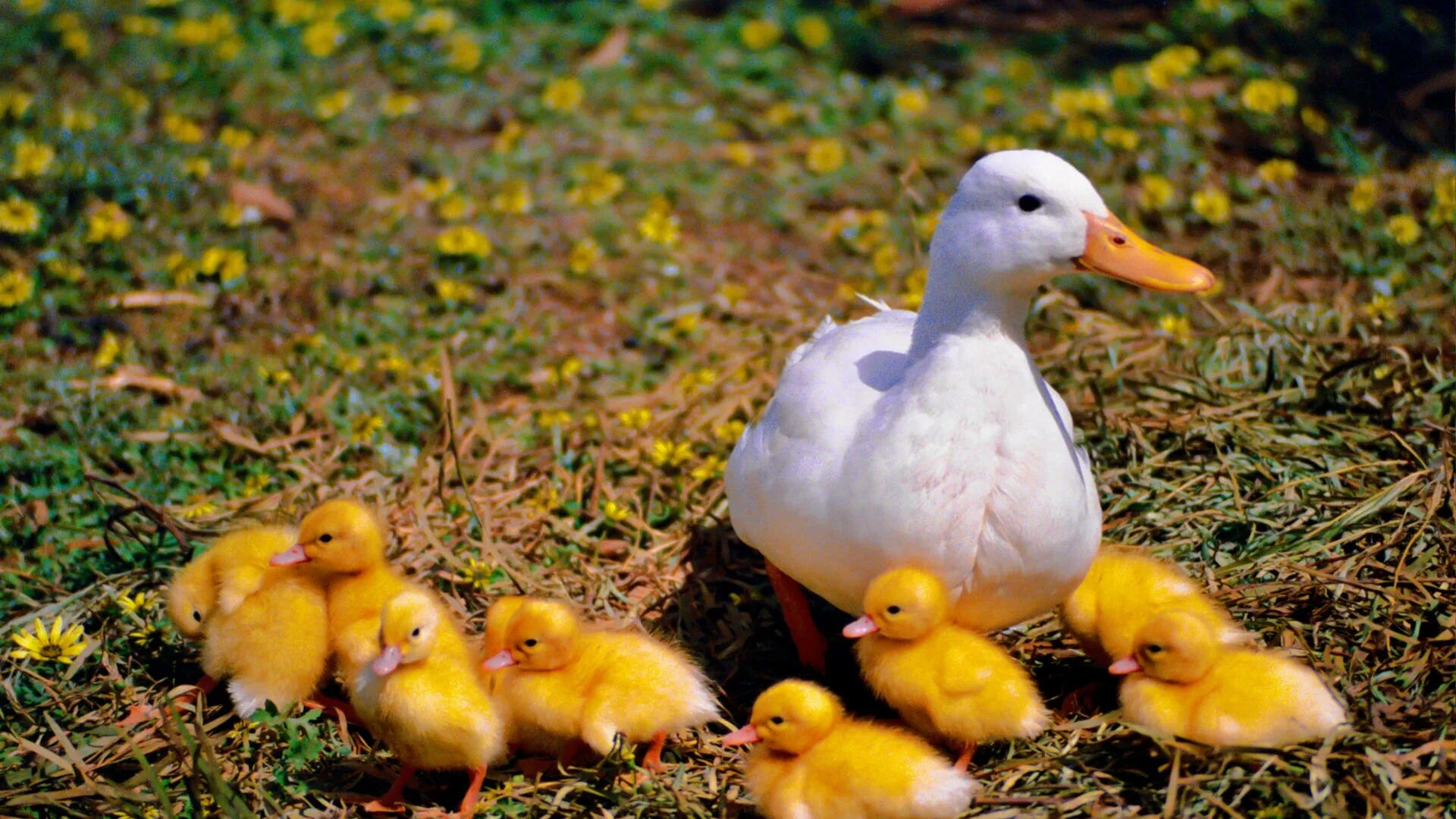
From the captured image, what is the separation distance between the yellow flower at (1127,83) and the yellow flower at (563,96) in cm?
236

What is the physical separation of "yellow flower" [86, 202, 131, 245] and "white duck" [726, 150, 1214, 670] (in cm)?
326

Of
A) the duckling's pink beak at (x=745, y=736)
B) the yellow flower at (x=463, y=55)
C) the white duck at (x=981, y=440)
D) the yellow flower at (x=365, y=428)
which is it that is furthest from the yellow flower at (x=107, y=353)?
the duckling's pink beak at (x=745, y=736)

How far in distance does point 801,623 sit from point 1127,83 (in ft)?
11.9

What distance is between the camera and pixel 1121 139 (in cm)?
575

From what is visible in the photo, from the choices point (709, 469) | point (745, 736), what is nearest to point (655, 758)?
point (745, 736)

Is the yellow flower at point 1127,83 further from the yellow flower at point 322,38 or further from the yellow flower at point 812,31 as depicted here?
the yellow flower at point 322,38

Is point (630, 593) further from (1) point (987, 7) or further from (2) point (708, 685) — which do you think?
(1) point (987, 7)

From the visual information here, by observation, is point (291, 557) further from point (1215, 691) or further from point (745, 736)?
point (1215, 691)

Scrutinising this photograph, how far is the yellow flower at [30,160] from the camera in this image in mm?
5391

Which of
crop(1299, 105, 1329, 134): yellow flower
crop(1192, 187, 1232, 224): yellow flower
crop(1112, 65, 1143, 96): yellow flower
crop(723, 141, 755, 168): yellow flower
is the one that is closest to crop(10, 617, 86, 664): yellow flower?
crop(723, 141, 755, 168): yellow flower

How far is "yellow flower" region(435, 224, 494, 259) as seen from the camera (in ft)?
17.3

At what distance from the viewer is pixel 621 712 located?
301 centimetres

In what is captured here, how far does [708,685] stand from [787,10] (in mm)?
4440

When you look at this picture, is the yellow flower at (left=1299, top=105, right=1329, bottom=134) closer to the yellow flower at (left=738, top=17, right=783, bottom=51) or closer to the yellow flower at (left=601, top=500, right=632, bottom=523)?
the yellow flower at (left=738, top=17, right=783, bottom=51)
